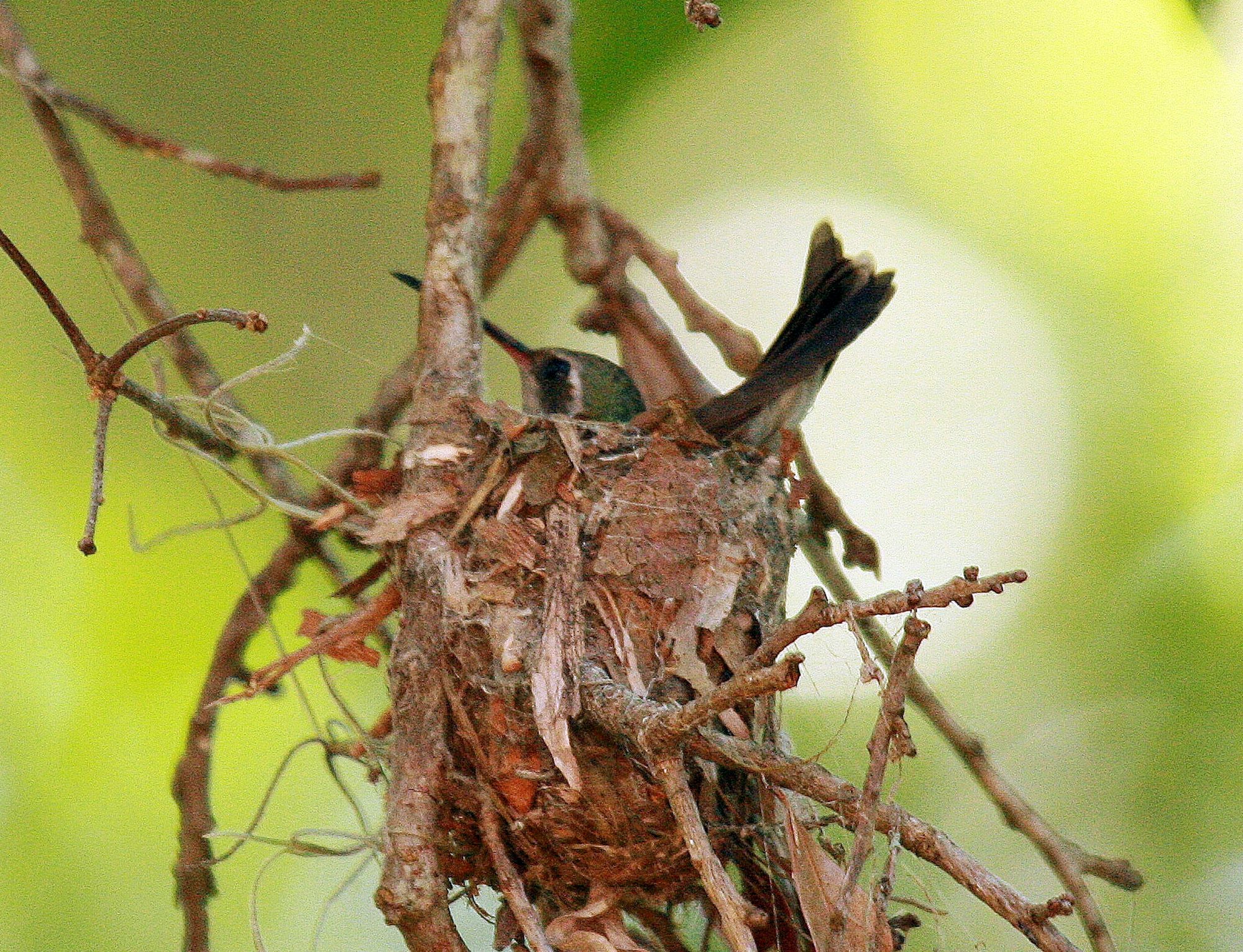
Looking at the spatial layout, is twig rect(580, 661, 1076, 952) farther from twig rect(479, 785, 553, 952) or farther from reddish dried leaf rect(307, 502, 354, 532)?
reddish dried leaf rect(307, 502, 354, 532)

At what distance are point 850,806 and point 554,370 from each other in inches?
97.3

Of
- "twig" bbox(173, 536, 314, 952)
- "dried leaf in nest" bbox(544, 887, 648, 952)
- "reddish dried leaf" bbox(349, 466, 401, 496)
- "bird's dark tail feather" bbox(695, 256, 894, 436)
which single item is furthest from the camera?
"bird's dark tail feather" bbox(695, 256, 894, 436)

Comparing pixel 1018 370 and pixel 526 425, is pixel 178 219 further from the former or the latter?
pixel 1018 370

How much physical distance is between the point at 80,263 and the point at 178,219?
428mm

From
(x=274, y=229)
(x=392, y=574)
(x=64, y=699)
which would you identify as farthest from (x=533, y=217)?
(x=64, y=699)

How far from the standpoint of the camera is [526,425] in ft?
8.73

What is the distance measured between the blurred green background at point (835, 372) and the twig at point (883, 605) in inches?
67.8

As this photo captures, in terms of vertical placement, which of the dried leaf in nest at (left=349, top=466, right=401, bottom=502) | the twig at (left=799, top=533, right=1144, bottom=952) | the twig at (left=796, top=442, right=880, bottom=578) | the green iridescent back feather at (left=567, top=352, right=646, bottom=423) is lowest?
the twig at (left=799, top=533, right=1144, bottom=952)

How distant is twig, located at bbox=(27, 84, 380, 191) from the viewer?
2719mm

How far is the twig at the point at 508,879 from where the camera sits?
1973 millimetres

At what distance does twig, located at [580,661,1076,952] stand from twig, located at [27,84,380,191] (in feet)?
4.63

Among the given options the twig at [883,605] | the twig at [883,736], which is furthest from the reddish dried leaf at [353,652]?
the twig at [883,736]

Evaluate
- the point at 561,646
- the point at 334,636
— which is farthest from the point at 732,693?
the point at 334,636

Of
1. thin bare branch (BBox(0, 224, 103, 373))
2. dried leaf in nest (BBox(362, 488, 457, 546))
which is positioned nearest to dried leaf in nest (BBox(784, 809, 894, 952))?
dried leaf in nest (BBox(362, 488, 457, 546))
